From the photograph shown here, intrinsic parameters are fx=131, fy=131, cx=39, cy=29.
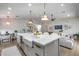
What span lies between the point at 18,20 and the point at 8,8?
29cm

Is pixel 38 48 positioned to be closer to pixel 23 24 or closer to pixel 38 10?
pixel 23 24

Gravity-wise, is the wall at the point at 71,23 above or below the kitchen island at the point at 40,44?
above

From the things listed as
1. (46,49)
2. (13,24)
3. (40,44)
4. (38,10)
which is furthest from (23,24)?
(46,49)

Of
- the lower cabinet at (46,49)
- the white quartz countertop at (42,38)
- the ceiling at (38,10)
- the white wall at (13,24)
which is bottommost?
the lower cabinet at (46,49)

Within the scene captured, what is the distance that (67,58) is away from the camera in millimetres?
2512

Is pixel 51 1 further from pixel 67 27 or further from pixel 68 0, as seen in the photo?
pixel 67 27

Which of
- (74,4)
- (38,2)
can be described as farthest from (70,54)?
(38,2)

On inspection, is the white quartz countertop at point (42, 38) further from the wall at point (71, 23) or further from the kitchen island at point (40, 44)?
the wall at point (71, 23)

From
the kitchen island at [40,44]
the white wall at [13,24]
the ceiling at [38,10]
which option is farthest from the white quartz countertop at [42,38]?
the ceiling at [38,10]

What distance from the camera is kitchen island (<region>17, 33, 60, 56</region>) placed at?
2.45 m

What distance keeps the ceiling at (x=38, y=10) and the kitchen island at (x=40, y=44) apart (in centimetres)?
37

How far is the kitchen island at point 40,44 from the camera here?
8.04 ft

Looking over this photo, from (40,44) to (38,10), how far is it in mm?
637

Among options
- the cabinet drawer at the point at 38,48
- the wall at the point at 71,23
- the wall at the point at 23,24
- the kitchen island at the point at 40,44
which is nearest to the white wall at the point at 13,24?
the wall at the point at 23,24
